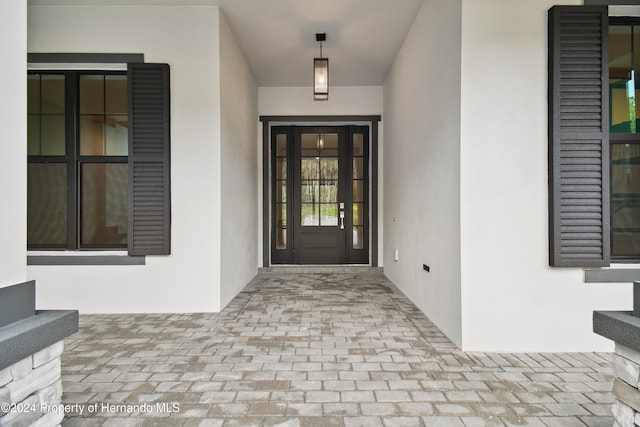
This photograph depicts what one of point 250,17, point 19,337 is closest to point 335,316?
point 19,337

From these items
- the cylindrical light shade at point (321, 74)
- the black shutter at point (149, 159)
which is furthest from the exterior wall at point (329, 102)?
the black shutter at point (149, 159)

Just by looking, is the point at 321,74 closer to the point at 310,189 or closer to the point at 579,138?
the point at 310,189

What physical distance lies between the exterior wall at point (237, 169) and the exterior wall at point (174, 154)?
0.17 meters

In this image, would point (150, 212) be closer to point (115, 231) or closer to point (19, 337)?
point (115, 231)

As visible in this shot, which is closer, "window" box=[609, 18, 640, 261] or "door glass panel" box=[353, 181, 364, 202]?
"window" box=[609, 18, 640, 261]

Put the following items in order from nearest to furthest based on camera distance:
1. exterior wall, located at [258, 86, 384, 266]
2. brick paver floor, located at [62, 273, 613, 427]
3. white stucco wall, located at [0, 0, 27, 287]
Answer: white stucco wall, located at [0, 0, 27, 287] < brick paver floor, located at [62, 273, 613, 427] < exterior wall, located at [258, 86, 384, 266]

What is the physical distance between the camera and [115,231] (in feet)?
13.5

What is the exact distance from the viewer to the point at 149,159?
367cm

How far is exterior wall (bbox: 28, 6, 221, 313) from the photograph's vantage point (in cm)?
375

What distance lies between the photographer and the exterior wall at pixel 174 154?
3.75 meters

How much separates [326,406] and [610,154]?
3.00 m

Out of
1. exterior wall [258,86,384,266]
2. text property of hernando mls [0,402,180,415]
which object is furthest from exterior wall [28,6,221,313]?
exterior wall [258,86,384,266]

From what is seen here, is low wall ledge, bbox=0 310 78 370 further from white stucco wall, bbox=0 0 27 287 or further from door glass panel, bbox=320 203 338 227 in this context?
door glass panel, bbox=320 203 338 227

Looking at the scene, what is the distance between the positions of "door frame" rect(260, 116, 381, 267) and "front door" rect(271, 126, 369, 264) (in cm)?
14
